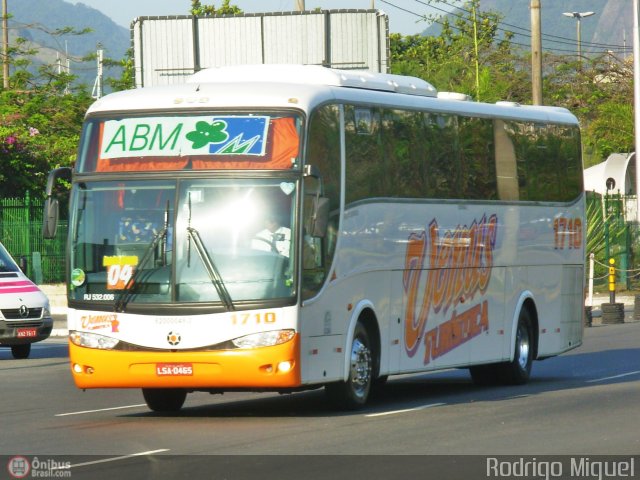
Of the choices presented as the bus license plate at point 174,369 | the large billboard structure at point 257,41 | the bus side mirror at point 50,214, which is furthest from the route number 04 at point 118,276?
the large billboard structure at point 257,41

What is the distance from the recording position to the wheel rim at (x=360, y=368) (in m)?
15.1

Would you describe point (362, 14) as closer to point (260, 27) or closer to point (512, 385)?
point (260, 27)

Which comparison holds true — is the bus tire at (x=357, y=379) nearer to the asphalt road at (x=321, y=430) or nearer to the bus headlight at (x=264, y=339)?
the asphalt road at (x=321, y=430)

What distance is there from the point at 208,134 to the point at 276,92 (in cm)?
75

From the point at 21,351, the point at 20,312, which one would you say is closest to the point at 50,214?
the point at 20,312

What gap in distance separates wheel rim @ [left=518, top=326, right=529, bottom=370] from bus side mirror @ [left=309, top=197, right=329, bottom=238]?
5.93m

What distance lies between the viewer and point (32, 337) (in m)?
24.1

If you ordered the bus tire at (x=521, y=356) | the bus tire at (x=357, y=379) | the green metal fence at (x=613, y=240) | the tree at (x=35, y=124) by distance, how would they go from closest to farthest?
the bus tire at (x=357, y=379) < the bus tire at (x=521, y=356) < the green metal fence at (x=613, y=240) < the tree at (x=35, y=124)

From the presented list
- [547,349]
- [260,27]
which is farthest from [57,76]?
[547,349]

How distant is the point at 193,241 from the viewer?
1420 centimetres

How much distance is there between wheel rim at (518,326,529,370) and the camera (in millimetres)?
19453

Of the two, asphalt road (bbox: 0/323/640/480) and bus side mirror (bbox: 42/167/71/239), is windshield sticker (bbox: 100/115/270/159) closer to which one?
bus side mirror (bbox: 42/167/71/239)

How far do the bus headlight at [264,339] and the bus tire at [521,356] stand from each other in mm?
5785
